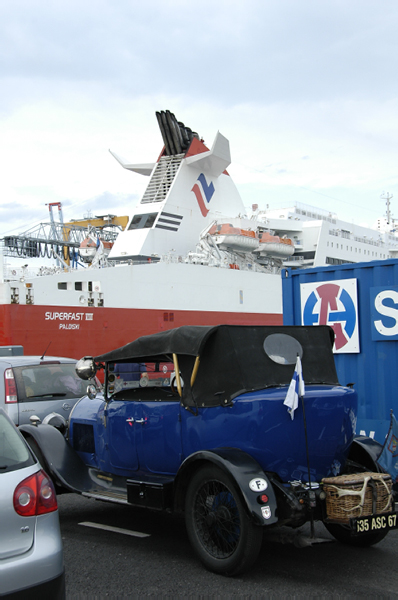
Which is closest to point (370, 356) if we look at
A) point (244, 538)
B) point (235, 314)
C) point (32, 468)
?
point (244, 538)

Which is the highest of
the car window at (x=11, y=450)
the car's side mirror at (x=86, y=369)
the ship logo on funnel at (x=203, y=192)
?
the ship logo on funnel at (x=203, y=192)

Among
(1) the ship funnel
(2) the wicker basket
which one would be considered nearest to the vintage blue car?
(2) the wicker basket

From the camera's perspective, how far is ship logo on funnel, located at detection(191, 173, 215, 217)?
2778 centimetres

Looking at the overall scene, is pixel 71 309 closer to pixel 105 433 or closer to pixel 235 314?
pixel 235 314

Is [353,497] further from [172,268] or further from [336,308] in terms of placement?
[172,268]

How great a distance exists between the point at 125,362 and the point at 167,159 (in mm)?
23320

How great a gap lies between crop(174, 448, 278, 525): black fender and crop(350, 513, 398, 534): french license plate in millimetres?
578

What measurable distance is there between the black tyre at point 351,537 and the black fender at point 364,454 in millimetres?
538

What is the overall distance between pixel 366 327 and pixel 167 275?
1648 centimetres

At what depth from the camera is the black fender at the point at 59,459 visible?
5512 mm

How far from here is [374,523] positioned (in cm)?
413

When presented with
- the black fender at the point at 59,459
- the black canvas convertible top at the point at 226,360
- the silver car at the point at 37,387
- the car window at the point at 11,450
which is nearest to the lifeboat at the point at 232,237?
the silver car at the point at 37,387

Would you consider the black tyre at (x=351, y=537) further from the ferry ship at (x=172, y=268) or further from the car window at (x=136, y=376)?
the ferry ship at (x=172, y=268)

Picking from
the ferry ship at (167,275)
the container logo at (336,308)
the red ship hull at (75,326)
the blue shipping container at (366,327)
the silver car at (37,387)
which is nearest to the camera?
the silver car at (37,387)
